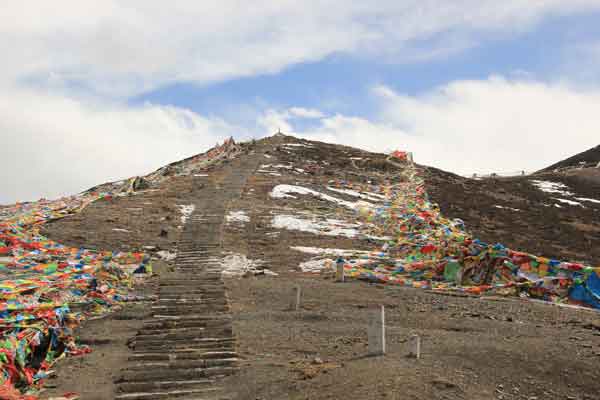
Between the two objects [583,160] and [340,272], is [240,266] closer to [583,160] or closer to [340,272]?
[340,272]

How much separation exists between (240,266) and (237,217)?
7.96 m

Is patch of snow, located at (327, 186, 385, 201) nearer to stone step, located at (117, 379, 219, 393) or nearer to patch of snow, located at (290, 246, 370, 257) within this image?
patch of snow, located at (290, 246, 370, 257)

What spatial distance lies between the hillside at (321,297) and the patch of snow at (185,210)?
0.15m

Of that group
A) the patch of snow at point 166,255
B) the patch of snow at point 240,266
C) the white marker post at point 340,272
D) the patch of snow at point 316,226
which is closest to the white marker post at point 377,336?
the white marker post at point 340,272

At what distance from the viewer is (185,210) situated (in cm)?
2977

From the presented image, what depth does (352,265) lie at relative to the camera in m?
21.5

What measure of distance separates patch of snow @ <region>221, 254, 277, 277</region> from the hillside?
0.38ft

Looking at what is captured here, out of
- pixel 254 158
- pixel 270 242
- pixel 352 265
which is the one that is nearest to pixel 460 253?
pixel 352 265

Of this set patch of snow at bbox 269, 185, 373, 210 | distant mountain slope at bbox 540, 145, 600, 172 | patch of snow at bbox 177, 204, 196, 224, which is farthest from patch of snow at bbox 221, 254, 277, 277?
distant mountain slope at bbox 540, 145, 600, 172

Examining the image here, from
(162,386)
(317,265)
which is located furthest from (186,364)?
(317,265)

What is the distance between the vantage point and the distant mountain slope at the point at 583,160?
234ft

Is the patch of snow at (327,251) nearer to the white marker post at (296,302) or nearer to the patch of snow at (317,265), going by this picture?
the patch of snow at (317,265)

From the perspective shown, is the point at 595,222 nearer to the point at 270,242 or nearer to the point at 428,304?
the point at 270,242

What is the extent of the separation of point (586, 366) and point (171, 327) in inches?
363
